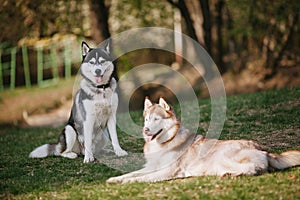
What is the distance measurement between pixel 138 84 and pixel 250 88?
3857 millimetres

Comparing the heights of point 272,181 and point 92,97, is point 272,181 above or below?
below

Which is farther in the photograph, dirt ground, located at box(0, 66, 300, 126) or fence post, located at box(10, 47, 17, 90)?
fence post, located at box(10, 47, 17, 90)

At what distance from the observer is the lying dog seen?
5.85 meters

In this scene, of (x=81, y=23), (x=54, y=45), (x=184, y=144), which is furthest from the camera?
(x=54, y=45)

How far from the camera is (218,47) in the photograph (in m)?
18.0

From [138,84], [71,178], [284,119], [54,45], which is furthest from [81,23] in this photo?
[71,178]

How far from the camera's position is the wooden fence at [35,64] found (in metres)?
21.9

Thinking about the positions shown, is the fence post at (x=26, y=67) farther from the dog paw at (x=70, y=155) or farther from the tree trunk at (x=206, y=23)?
the dog paw at (x=70, y=155)

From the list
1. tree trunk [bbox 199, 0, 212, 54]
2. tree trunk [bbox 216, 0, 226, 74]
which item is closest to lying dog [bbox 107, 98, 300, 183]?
tree trunk [bbox 199, 0, 212, 54]

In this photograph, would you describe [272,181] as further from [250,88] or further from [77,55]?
[77,55]

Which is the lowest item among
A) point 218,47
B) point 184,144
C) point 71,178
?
point 71,178

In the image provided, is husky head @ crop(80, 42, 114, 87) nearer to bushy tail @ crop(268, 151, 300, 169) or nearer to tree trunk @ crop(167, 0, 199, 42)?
bushy tail @ crop(268, 151, 300, 169)

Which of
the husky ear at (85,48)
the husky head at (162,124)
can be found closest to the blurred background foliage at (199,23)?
the husky ear at (85,48)

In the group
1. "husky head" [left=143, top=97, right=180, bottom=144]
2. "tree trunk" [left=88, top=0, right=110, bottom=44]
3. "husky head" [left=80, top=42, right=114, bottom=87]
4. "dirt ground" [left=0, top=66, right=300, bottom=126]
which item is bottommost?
"dirt ground" [left=0, top=66, right=300, bottom=126]
